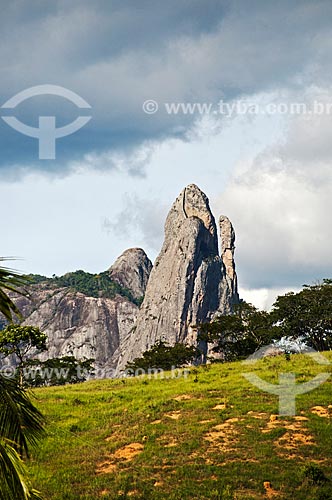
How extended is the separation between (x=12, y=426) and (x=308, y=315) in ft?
223

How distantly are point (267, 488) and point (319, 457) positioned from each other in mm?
3158

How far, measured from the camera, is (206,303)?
18200 centimetres

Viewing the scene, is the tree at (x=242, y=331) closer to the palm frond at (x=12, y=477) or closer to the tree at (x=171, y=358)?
the tree at (x=171, y=358)

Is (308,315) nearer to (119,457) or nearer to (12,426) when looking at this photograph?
(119,457)

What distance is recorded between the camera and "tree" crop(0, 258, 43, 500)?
4.79m

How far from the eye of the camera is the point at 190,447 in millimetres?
18750

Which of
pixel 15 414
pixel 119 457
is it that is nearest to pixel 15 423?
pixel 15 414

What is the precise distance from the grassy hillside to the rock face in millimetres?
145638

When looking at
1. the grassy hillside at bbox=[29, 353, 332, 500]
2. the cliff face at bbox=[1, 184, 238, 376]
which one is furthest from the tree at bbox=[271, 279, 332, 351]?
the cliff face at bbox=[1, 184, 238, 376]

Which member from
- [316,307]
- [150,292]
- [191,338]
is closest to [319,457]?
[316,307]

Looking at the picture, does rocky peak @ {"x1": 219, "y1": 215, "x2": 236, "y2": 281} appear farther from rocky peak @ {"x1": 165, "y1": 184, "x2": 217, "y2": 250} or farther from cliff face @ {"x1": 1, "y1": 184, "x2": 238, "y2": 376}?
rocky peak @ {"x1": 165, "y1": 184, "x2": 217, "y2": 250}

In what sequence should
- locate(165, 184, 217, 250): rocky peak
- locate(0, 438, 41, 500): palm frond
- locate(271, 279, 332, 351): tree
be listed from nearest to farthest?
locate(0, 438, 41, 500): palm frond
locate(271, 279, 332, 351): tree
locate(165, 184, 217, 250): rocky peak

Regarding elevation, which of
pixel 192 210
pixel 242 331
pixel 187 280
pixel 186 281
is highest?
pixel 192 210

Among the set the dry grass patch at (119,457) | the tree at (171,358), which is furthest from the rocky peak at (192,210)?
the dry grass patch at (119,457)
